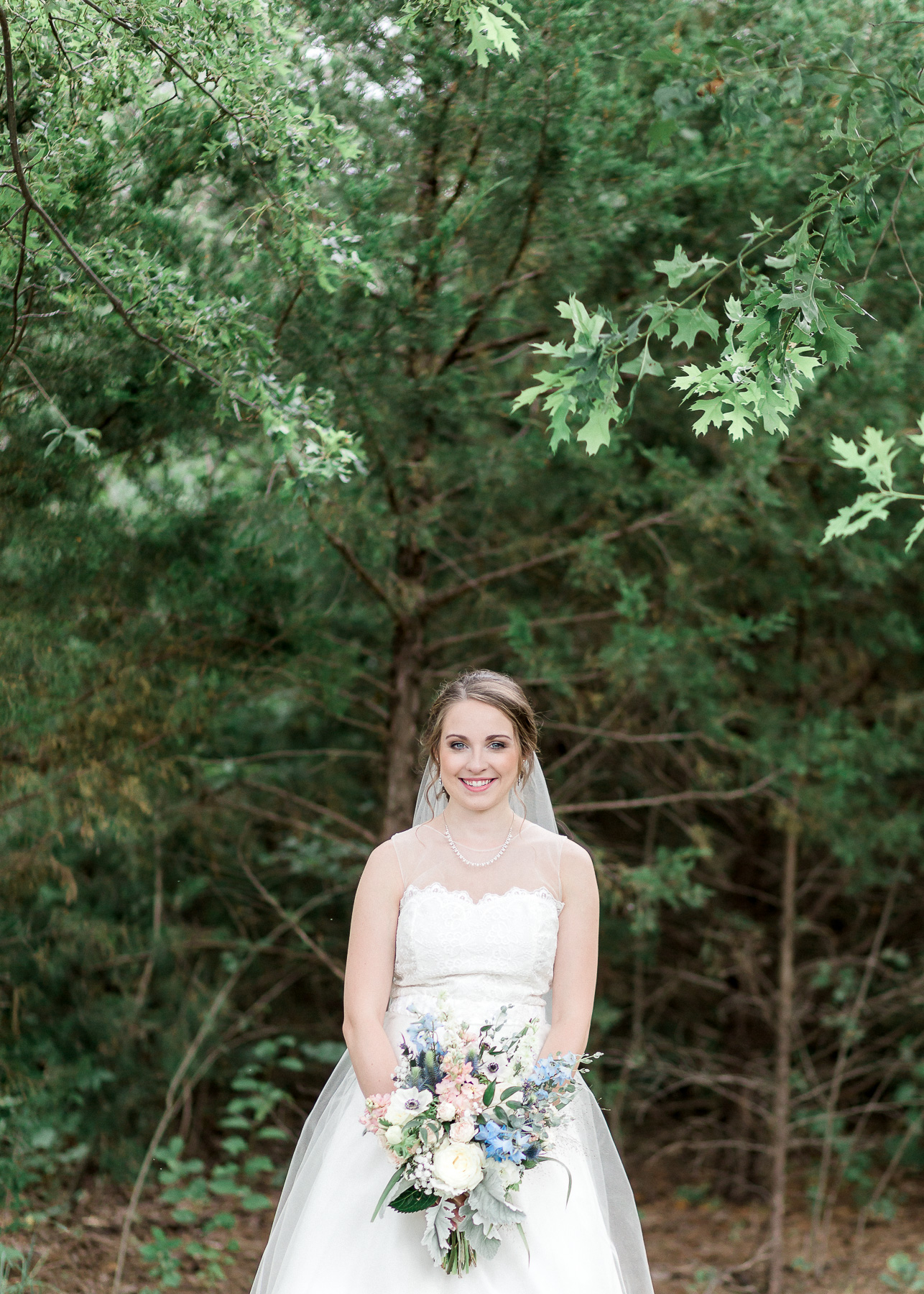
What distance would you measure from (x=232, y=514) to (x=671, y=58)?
230 cm

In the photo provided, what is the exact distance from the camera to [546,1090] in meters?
2.33

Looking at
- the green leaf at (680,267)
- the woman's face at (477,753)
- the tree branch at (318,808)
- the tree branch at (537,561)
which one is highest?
the tree branch at (537,561)

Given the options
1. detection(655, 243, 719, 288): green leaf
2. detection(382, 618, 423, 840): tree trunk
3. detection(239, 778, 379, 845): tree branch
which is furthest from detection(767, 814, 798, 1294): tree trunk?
detection(655, 243, 719, 288): green leaf

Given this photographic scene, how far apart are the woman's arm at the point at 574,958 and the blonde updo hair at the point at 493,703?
0.28 metres

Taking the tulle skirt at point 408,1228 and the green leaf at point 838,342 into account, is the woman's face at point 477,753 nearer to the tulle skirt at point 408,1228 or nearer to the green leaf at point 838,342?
the tulle skirt at point 408,1228

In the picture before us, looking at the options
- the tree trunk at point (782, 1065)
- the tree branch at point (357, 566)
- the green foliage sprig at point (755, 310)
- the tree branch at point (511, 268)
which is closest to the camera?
the green foliage sprig at point (755, 310)

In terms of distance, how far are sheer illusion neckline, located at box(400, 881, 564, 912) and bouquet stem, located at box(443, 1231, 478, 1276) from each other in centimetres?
71

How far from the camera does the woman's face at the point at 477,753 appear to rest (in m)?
2.77

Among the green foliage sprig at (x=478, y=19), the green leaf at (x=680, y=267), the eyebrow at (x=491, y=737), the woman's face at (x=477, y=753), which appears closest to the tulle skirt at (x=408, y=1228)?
the woman's face at (x=477, y=753)

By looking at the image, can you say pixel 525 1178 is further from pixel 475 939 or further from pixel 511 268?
pixel 511 268

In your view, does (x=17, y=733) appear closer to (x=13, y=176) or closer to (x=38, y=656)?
(x=38, y=656)

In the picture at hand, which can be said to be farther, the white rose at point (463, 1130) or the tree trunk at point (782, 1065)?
the tree trunk at point (782, 1065)

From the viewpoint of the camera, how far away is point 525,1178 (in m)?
2.58

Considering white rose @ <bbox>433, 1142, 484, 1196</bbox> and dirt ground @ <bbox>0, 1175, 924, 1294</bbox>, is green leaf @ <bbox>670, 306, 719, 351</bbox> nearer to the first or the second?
white rose @ <bbox>433, 1142, 484, 1196</bbox>
